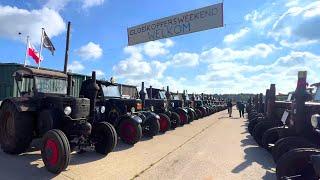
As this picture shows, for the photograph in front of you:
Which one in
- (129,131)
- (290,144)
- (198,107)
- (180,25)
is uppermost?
(180,25)

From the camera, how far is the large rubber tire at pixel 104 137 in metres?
8.45

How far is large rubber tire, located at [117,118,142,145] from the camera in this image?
10.5 meters

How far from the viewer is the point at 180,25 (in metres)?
12.5

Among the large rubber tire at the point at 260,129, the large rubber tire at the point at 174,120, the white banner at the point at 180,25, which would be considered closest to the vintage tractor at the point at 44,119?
the large rubber tire at the point at 260,129

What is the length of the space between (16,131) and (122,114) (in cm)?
418

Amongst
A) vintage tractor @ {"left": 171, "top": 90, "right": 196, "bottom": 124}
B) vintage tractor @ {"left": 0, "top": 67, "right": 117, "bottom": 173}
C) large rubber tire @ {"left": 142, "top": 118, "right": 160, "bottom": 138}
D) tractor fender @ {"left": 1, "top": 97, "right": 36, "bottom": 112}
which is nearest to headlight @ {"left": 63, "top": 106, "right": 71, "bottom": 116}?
vintage tractor @ {"left": 0, "top": 67, "right": 117, "bottom": 173}

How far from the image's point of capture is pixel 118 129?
10.9 metres

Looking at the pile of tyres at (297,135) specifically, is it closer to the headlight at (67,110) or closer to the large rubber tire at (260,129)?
the large rubber tire at (260,129)

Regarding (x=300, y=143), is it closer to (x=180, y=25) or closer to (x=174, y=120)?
(x=180, y=25)

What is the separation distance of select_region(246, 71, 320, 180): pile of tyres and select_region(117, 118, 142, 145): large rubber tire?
11.6 feet

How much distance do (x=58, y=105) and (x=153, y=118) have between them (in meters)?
5.36

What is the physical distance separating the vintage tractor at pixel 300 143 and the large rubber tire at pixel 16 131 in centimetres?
525

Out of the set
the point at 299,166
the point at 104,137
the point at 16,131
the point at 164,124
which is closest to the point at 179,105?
the point at 164,124

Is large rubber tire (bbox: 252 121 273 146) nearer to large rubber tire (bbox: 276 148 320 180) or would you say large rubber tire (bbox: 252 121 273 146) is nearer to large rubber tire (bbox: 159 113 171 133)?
large rubber tire (bbox: 159 113 171 133)
